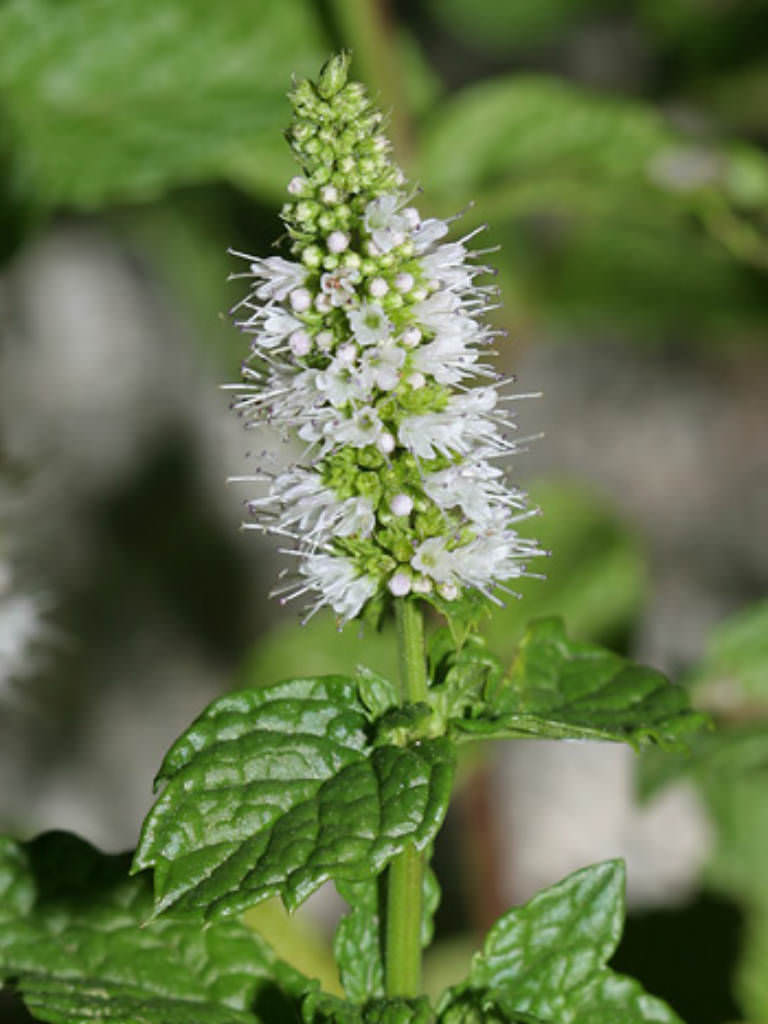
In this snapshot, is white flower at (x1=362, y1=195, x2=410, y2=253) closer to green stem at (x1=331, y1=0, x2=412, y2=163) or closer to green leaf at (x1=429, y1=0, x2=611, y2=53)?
green stem at (x1=331, y1=0, x2=412, y2=163)

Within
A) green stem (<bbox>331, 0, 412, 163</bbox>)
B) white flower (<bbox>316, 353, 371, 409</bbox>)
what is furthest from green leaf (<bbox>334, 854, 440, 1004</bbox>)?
green stem (<bbox>331, 0, 412, 163</bbox>)

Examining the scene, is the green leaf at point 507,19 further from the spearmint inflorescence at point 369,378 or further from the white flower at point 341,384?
the white flower at point 341,384

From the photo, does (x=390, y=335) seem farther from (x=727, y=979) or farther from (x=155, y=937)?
(x=727, y=979)

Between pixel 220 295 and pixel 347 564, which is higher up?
pixel 220 295

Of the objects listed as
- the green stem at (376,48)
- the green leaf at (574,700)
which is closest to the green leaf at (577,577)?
the green stem at (376,48)

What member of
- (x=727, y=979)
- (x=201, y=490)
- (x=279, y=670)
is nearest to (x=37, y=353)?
(x=201, y=490)

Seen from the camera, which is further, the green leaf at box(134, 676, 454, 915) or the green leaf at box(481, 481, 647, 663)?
the green leaf at box(481, 481, 647, 663)

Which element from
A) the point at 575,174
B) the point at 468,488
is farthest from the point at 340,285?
the point at 575,174
